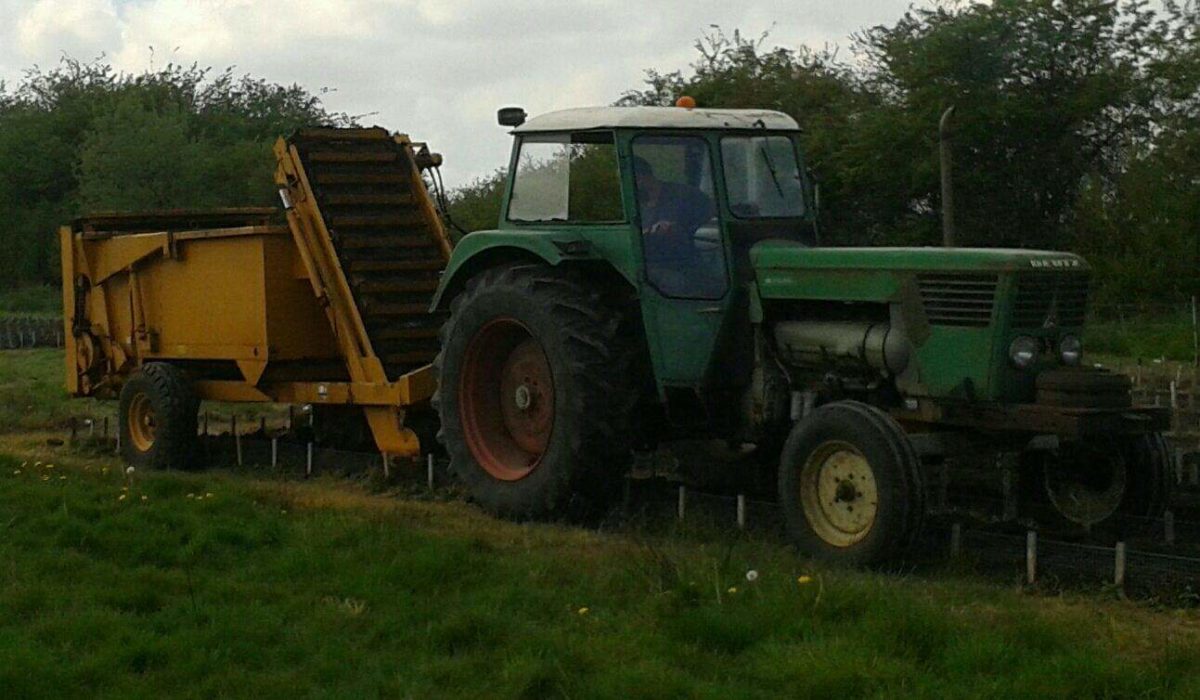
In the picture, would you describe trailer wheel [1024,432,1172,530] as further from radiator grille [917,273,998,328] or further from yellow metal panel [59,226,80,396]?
yellow metal panel [59,226,80,396]

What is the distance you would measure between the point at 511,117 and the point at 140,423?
15.9 ft

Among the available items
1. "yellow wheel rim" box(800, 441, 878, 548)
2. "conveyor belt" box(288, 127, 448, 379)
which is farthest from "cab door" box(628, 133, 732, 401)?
"conveyor belt" box(288, 127, 448, 379)

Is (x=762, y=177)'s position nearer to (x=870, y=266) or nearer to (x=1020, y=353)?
(x=870, y=266)

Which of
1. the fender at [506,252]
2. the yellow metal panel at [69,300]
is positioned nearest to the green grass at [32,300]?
the yellow metal panel at [69,300]

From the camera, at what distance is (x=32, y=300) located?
4466 centimetres

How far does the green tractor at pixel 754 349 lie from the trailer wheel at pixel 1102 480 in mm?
13

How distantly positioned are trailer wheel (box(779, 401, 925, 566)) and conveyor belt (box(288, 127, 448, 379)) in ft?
14.2

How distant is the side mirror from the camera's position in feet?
37.3

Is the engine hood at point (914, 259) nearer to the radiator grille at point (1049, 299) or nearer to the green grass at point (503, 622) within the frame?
the radiator grille at point (1049, 299)

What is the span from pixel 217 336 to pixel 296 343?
0.80 metres

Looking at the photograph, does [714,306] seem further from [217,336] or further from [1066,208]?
[1066,208]

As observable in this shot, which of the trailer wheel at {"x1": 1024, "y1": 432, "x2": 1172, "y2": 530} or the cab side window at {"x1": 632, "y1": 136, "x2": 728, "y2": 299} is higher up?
the cab side window at {"x1": 632, "y1": 136, "x2": 728, "y2": 299}

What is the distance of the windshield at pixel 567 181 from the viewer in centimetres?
1055

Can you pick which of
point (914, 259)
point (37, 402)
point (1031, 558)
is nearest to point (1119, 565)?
point (1031, 558)
